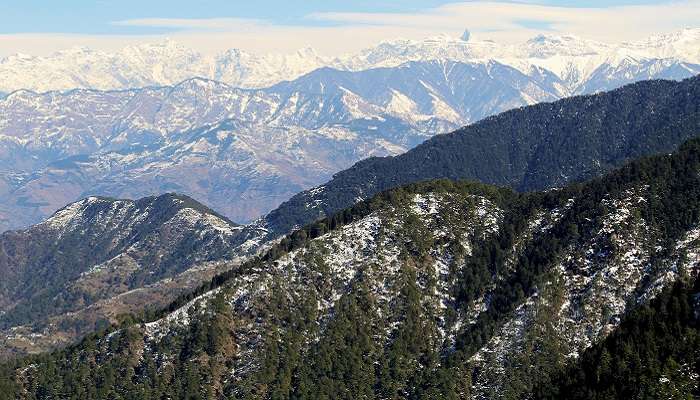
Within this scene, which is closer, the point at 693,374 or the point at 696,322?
the point at 693,374

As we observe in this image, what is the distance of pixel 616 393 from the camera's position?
190875 millimetres

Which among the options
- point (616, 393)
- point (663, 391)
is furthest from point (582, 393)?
point (663, 391)

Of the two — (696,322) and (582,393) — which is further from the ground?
(696,322)

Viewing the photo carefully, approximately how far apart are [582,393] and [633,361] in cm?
1250

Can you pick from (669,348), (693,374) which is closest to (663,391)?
(693,374)

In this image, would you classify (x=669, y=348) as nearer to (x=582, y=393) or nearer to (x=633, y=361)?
(x=633, y=361)

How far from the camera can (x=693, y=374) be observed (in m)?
178

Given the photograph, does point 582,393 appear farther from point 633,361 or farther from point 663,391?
point 663,391

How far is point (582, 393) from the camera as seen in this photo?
200 m

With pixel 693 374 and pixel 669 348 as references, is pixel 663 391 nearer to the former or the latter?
pixel 693 374

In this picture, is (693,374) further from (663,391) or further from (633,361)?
(633,361)

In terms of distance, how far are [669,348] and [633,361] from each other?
25.7 ft

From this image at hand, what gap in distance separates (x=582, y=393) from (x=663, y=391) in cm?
2505

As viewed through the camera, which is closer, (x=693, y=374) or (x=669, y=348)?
(x=693, y=374)
